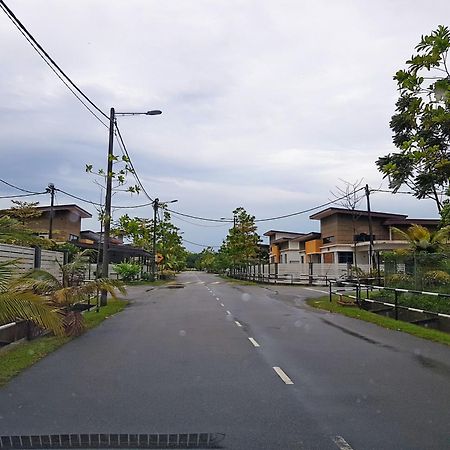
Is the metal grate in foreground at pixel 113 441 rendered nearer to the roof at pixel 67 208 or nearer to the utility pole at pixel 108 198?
the utility pole at pixel 108 198

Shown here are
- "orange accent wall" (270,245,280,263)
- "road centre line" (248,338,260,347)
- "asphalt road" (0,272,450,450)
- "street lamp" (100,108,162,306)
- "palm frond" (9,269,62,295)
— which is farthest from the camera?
"orange accent wall" (270,245,280,263)

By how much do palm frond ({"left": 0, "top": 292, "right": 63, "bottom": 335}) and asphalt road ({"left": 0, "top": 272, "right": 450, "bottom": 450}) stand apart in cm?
94

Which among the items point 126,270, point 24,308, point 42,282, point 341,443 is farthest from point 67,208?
point 341,443

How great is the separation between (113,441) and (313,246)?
58.7 m

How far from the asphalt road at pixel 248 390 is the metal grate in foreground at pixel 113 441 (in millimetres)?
152

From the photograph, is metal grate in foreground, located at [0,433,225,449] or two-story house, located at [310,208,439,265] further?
two-story house, located at [310,208,439,265]

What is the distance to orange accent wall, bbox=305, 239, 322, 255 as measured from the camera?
2437 inches

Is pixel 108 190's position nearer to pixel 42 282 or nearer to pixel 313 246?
pixel 42 282

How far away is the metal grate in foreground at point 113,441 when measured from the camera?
17.9 feet

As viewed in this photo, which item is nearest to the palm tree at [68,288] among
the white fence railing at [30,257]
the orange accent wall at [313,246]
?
the white fence railing at [30,257]

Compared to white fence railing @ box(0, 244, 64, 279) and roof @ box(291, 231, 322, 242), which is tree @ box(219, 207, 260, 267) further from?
white fence railing @ box(0, 244, 64, 279)

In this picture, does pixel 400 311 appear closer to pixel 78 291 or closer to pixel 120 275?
pixel 78 291

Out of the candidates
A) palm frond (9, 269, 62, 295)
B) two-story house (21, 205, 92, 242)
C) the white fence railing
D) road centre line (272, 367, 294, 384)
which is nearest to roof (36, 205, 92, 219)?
two-story house (21, 205, 92, 242)

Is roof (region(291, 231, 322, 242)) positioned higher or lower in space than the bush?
higher
